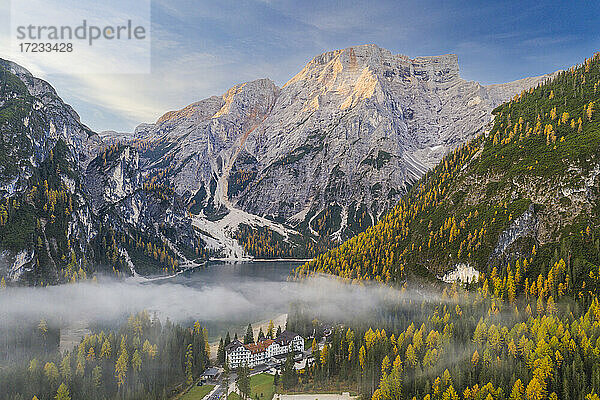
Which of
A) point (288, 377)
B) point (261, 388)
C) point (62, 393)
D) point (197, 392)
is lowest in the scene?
point (197, 392)

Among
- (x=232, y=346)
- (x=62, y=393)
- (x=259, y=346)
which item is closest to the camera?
(x=62, y=393)

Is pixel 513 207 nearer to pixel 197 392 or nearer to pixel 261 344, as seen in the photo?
pixel 261 344

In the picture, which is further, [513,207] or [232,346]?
[513,207]

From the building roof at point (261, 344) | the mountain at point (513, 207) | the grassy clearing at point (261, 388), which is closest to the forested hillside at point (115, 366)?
the building roof at point (261, 344)

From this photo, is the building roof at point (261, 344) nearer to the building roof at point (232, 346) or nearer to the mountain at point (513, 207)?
the building roof at point (232, 346)

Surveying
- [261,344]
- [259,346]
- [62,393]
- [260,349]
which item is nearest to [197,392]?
[260,349]

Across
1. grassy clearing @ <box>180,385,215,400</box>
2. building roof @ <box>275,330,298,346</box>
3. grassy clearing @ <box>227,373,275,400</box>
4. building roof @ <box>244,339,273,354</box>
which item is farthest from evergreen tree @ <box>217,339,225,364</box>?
building roof @ <box>275,330,298,346</box>
